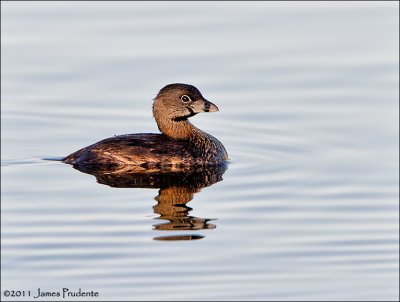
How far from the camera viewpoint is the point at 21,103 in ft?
70.8

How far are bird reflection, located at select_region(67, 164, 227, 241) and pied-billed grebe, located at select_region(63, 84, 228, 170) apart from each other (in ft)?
0.49

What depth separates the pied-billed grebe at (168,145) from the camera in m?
18.6

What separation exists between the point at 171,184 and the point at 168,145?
1196 mm

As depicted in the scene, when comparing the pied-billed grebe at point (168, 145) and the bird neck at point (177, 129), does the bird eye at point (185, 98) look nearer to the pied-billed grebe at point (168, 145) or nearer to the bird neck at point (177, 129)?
the pied-billed grebe at point (168, 145)

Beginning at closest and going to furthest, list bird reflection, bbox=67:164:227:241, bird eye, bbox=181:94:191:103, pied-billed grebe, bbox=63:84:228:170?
1. bird reflection, bbox=67:164:227:241
2. pied-billed grebe, bbox=63:84:228:170
3. bird eye, bbox=181:94:191:103

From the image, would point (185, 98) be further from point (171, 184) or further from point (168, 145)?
point (171, 184)

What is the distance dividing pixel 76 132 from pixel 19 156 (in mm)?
1545

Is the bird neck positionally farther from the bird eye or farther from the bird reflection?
the bird reflection

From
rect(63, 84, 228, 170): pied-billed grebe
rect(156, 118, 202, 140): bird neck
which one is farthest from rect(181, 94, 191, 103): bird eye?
rect(156, 118, 202, 140): bird neck

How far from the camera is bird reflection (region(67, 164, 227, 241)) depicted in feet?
51.3

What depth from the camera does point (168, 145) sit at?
18875 millimetres

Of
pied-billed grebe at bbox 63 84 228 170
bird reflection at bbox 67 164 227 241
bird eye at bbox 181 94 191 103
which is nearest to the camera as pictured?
bird reflection at bbox 67 164 227 241

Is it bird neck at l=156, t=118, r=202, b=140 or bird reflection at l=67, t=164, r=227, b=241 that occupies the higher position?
bird neck at l=156, t=118, r=202, b=140

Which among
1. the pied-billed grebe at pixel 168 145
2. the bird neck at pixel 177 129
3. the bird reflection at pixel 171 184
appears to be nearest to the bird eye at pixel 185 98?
the pied-billed grebe at pixel 168 145
